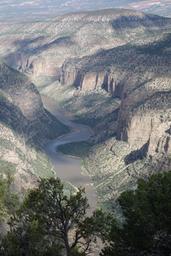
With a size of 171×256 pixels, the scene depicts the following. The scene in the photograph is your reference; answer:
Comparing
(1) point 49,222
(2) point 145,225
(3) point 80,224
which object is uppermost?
(1) point 49,222

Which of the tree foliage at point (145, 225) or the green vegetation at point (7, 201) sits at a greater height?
the green vegetation at point (7, 201)

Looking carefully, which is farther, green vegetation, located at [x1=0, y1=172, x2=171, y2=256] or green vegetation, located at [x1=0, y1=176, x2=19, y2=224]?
green vegetation, located at [x1=0, y1=176, x2=19, y2=224]

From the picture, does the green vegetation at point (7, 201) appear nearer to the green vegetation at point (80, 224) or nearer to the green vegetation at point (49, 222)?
the green vegetation at point (80, 224)

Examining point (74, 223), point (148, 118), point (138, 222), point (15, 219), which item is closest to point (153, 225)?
point (138, 222)

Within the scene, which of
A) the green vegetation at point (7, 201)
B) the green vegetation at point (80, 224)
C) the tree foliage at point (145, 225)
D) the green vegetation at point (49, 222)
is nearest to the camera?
the tree foliage at point (145, 225)

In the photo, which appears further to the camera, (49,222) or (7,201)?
(7,201)

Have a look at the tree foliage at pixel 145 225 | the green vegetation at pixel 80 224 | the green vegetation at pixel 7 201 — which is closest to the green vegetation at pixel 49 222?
the green vegetation at pixel 80 224

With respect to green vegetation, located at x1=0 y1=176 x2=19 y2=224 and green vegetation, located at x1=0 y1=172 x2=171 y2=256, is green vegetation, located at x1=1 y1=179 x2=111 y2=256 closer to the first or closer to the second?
green vegetation, located at x1=0 y1=172 x2=171 y2=256

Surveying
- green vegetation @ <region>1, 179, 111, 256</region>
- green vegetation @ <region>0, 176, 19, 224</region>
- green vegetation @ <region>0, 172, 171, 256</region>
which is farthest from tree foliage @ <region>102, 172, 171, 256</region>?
green vegetation @ <region>0, 176, 19, 224</region>

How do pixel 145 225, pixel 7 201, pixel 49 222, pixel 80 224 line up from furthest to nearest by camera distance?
1. pixel 7 201
2. pixel 80 224
3. pixel 49 222
4. pixel 145 225

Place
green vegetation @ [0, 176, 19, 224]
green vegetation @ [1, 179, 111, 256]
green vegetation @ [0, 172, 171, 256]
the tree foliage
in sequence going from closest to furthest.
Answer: the tree foliage, green vegetation @ [0, 172, 171, 256], green vegetation @ [1, 179, 111, 256], green vegetation @ [0, 176, 19, 224]

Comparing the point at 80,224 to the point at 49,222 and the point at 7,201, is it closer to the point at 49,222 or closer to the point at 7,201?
the point at 49,222

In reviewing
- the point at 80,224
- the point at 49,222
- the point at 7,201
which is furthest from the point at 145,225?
the point at 7,201
